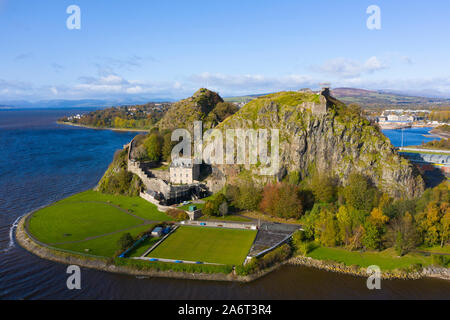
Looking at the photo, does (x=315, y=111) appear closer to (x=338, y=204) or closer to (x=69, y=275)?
(x=338, y=204)

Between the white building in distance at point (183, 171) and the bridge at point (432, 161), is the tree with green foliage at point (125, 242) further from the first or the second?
the bridge at point (432, 161)

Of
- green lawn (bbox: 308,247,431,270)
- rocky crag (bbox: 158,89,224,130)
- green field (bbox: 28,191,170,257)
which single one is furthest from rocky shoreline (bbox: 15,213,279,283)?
rocky crag (bbox: 158,89,224,130)

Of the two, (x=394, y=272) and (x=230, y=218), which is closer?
(x=394, y=272)

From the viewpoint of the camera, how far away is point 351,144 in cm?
5509

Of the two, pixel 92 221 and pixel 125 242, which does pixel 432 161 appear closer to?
pixel 125 242

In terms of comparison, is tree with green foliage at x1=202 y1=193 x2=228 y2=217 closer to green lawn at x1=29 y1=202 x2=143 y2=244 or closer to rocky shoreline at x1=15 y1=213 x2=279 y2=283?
green lawn at x1=29 y1=202 x2=143 y2=244

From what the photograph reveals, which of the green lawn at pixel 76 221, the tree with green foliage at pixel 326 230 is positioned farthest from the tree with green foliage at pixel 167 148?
the tree with green foliage at pixel 326 230

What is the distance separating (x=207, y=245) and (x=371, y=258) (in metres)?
20.2

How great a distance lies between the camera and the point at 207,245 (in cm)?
3925

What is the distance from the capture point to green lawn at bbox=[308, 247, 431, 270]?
35875 mm

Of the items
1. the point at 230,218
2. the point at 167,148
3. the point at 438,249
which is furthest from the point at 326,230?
the point at 167,148

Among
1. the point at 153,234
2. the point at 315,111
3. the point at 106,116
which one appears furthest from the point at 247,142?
the point at 106,116

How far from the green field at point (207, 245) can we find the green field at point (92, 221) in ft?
18.5

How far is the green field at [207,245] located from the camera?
119ft
